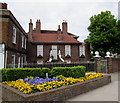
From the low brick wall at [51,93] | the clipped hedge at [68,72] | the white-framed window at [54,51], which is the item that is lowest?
the low brick wall at [51,93]

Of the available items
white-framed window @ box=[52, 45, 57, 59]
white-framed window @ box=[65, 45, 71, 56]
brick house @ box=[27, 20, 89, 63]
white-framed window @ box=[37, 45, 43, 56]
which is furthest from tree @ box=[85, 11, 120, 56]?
white-framed window @ box=[37, 45, 43, 56]

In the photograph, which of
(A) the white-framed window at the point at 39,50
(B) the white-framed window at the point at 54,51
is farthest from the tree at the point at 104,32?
(A) the white-framed window at the point at 39,50

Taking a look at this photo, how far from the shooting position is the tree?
65.9 ft

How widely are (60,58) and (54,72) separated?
12.8 metres

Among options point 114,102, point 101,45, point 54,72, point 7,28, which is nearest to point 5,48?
point 7,28

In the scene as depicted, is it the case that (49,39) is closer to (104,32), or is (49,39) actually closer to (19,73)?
(104,32)

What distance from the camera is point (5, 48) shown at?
388 inches

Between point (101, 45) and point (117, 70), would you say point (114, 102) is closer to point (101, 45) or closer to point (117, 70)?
point (117, 70)

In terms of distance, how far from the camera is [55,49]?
22109mm

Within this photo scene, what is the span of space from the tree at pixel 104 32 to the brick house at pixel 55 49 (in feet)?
9.29

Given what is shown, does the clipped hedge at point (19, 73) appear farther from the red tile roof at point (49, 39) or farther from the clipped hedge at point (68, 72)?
the red tile roof at point (49, 39)

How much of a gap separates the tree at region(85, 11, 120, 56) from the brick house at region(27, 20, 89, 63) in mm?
2831

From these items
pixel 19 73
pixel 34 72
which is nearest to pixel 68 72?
pixel 34 72

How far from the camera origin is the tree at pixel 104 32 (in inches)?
791
